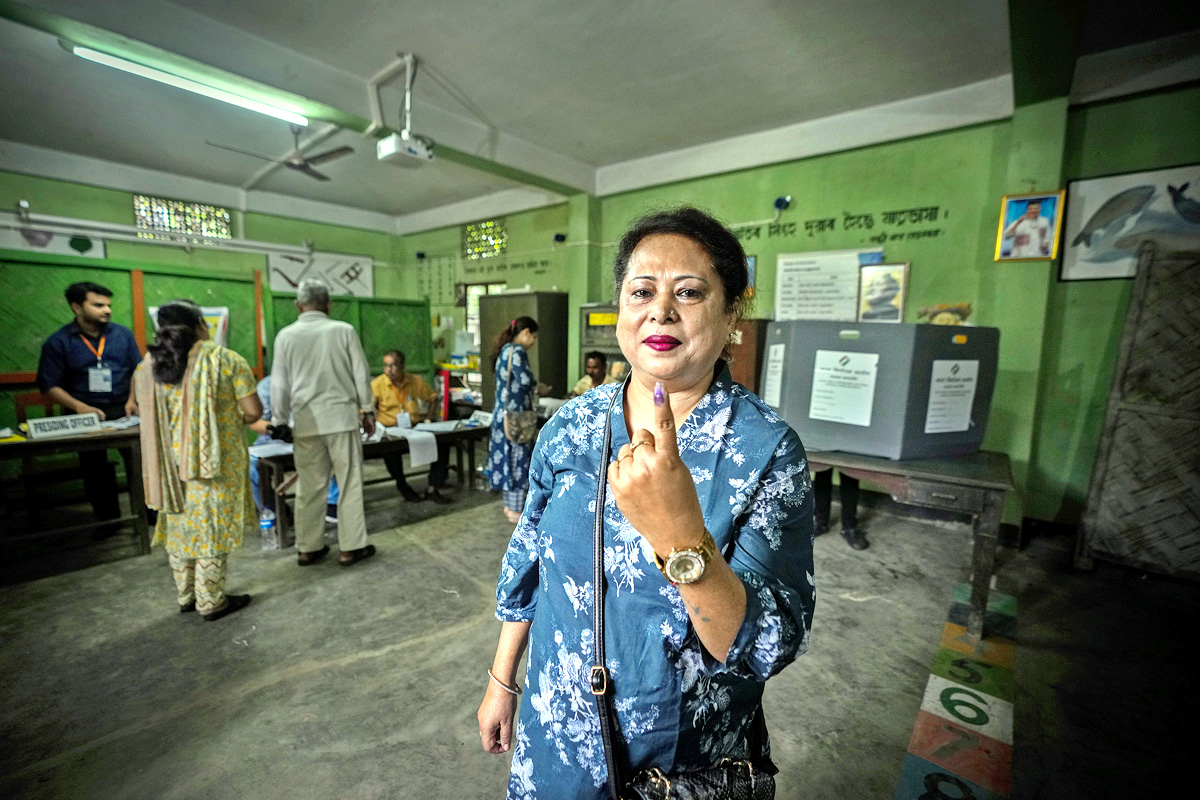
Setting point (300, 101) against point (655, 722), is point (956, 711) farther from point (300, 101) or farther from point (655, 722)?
point (300, 101)

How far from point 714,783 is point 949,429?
2.78 meters

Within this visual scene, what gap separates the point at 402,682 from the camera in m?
2.22

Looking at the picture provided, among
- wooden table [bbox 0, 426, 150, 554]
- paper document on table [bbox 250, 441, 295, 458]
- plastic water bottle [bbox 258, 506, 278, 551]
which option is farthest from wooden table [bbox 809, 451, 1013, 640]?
wooden table [bbox 0, 426, 150, 554]

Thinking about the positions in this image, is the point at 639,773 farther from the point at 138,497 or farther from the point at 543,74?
the point at 543,74

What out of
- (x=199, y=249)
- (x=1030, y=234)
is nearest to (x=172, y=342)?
(x=1030, y=234)

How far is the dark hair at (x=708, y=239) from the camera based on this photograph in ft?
3.03

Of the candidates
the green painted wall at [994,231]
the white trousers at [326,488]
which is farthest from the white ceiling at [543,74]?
the white trousers at [326,488]

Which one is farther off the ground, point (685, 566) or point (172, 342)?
point (172, 342)

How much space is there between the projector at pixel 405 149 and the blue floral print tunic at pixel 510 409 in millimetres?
1903

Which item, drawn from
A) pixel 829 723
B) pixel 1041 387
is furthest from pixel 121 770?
pixel 1041 387

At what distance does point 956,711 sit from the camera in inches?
81.1

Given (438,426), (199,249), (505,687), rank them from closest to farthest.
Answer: (505,687) < (438,426) < (199,249)

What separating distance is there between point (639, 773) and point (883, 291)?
4.84 metres

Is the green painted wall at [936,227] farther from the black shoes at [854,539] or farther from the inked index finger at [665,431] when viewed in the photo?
the inked index finger at [665,431]
